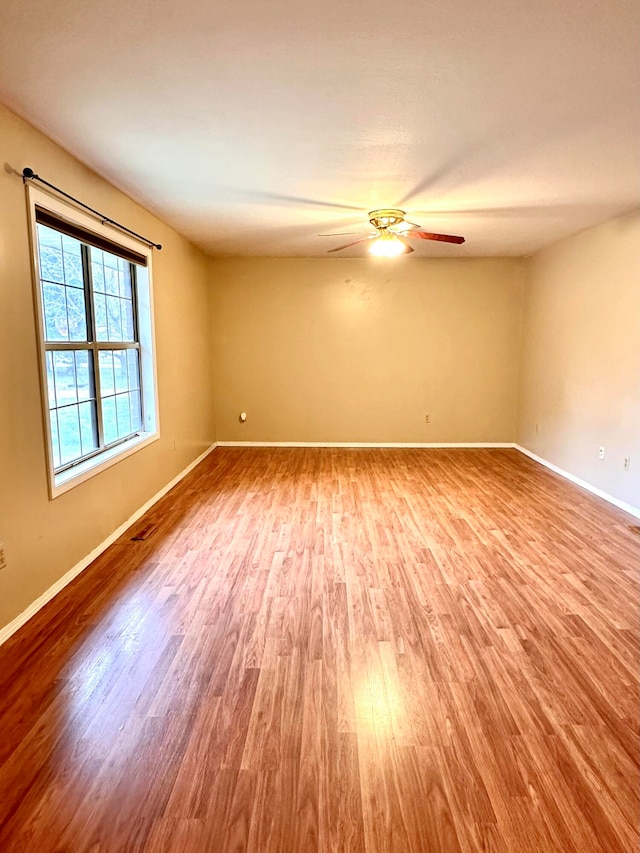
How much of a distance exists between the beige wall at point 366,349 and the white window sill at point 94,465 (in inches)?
97.6

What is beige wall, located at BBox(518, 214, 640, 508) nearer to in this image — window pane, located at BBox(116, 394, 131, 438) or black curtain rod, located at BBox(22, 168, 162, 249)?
black curtain rod, located at BBox(22, 168, 162, 249)

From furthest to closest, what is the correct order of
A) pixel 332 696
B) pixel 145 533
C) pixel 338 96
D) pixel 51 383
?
pixel 145 533 < pixel 51 383 < pixel 338 96 < pixel 332 696

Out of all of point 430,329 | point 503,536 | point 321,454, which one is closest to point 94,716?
point 503,536

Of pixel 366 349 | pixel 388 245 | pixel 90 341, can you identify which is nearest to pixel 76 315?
pixel 90 341

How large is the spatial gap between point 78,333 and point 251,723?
2548 millimetres

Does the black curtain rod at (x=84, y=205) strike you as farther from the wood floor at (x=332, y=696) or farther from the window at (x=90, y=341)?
the wood floor at (x=332, y=696)

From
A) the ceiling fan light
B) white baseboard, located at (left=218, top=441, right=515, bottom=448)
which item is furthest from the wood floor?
white baseboard, located at (left=218, top=441, right=515, bottom=448)

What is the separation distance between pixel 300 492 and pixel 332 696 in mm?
2685

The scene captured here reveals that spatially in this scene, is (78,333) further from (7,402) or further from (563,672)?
(563,672)

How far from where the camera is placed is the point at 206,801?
1442mm

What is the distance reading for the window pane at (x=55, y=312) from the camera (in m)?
2.77

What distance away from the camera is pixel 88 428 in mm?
3309

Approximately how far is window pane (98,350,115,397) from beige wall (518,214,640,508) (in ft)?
13.4

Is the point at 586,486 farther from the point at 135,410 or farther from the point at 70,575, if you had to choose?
the point at 70,575
